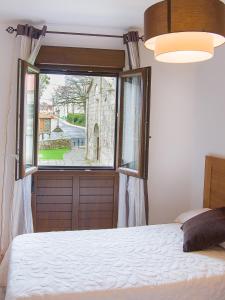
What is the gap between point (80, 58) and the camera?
11.3ft

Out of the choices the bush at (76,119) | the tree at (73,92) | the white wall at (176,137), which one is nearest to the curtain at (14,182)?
the tree at (73,92)

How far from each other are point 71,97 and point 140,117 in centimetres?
81

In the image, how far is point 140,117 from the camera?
339 centimetres

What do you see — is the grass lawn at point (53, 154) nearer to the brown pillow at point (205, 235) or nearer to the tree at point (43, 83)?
the tree at point (43, 83)

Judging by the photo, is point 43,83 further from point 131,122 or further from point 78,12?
point 131,122

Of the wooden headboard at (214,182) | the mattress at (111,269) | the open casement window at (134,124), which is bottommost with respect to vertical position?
the mattress at (111,269)

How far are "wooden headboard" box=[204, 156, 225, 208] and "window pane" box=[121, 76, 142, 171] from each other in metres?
0.71

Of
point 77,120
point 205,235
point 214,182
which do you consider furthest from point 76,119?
point 205,235

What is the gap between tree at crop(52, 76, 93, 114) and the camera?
142 inches

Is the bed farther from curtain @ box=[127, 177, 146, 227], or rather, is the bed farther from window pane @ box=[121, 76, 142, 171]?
window pane @ box=[121, 76, 142, 171]

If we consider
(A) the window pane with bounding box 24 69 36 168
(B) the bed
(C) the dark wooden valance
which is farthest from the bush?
(B) the bed

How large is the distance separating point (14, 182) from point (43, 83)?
1.08 m

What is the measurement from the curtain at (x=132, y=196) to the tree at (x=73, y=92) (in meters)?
0.55

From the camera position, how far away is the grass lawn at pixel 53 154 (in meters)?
3.66
